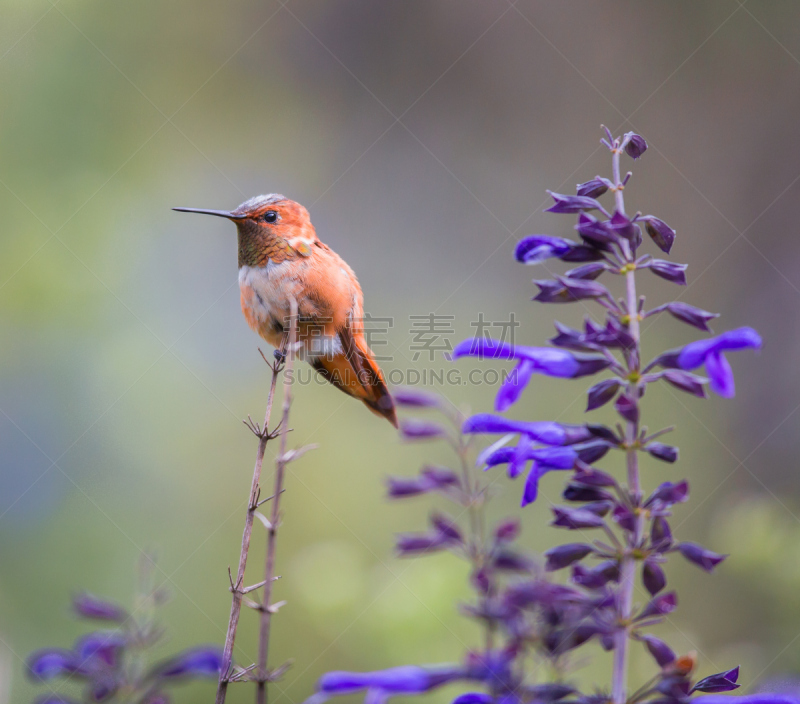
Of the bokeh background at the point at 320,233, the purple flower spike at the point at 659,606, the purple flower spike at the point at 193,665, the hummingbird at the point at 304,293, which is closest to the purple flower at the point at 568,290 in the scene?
the purple flower spike at the point at 659,606

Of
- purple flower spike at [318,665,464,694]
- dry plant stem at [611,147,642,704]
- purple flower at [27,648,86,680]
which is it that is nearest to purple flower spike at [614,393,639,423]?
dry plant stem at [611,147,642,704]

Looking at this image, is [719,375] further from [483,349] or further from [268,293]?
[268,293]

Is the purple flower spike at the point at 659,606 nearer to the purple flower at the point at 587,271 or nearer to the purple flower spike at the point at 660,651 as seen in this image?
the purple flower spike at the point at 660,651

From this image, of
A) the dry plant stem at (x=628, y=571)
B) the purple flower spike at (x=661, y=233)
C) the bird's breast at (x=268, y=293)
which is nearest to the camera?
the dry plant stem at (x=628, y=571)

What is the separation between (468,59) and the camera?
5414 millimetres

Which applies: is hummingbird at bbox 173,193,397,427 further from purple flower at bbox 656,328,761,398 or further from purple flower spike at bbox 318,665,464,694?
purple flower spike at bbox 318,665,464,694

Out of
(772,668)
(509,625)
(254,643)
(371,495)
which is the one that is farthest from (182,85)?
(509,625)

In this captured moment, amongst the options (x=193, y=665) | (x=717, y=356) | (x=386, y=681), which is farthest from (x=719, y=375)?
(x=193, y=665)

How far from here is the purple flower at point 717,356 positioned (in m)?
1.02

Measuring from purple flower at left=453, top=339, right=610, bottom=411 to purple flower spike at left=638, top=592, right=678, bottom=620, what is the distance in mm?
316

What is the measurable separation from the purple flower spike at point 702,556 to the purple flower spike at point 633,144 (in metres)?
0.64

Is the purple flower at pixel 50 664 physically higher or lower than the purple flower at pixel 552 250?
lower

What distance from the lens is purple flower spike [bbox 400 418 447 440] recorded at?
0.84 meters

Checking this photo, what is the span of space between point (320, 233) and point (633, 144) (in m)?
3.87
